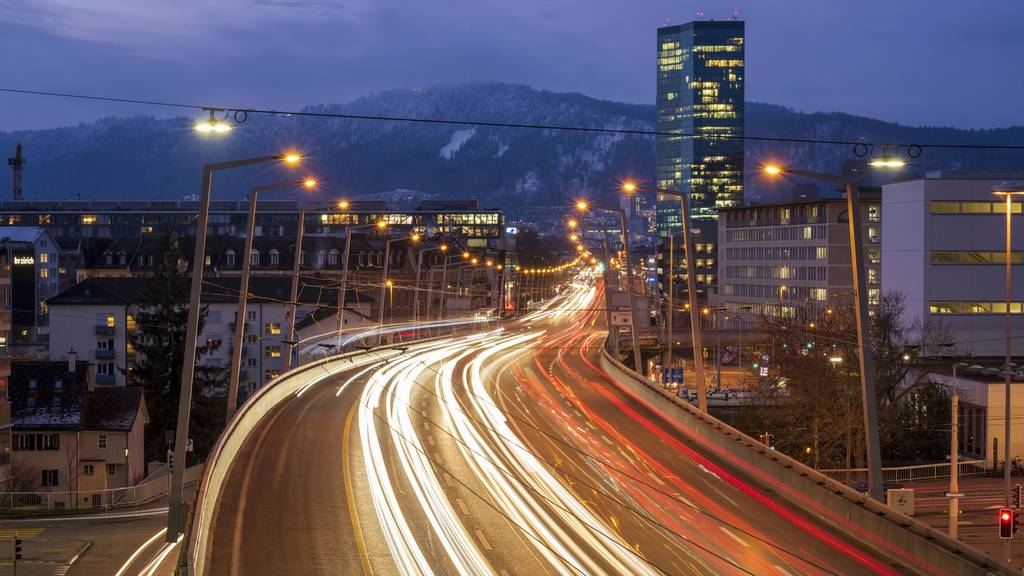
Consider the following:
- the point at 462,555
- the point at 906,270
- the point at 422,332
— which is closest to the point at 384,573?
the point at 462,555

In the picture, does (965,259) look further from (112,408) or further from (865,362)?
(865,362)

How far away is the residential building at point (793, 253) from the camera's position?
354ft

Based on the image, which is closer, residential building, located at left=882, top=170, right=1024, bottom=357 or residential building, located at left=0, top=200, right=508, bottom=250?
residential building, located at left=882, top=170, right=1024, bottom=357

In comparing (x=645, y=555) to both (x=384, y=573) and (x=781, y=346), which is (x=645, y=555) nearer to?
(x=384, y=573)

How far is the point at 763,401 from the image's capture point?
56.9 metres

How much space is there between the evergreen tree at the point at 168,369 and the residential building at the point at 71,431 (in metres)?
8.94

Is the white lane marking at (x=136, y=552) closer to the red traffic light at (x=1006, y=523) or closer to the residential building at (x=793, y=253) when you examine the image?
the red traffic light at (x=1006, y=523)

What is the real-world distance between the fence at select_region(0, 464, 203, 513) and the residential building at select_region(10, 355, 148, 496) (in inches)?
135

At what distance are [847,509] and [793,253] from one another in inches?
3827

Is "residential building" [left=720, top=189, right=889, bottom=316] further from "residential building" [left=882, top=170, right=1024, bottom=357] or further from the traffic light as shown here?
the traffic light

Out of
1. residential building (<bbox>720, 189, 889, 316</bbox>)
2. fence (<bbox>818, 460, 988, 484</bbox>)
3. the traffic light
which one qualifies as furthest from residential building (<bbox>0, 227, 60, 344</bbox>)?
the traffic light

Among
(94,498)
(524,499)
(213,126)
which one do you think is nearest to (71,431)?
(94,498)

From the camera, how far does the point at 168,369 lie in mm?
72688

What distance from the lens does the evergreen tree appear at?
67.9m
